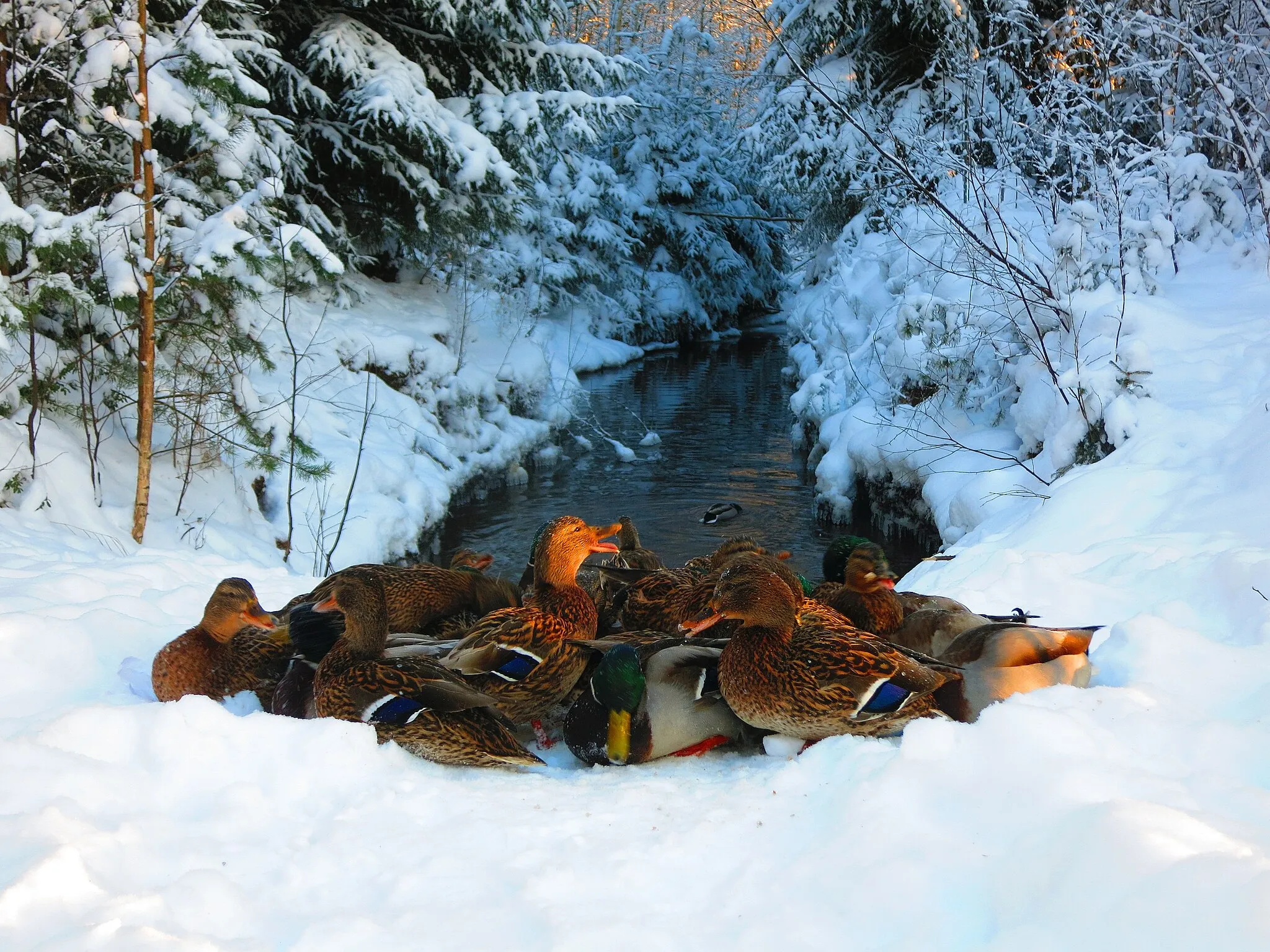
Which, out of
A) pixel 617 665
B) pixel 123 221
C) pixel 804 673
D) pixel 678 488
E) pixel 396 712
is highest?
pixel 123 221

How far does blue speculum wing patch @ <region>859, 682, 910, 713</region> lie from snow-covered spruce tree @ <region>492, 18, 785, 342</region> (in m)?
22.5

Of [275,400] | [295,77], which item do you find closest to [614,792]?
[275,400]

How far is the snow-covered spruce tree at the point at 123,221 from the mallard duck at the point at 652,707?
18.2 feet

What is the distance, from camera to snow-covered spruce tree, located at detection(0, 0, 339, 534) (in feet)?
24.6

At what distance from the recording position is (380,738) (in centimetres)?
351

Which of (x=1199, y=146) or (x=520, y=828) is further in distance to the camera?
(x=1199, y=146)

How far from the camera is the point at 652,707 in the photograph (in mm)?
3701

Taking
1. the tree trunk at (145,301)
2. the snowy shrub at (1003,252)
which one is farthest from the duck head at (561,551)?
the tree trunk at (145,301)

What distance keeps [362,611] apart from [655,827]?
58.8 inches

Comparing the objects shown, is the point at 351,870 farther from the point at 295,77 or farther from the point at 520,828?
the point at 295,77

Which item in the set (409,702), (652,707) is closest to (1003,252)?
(652,707)

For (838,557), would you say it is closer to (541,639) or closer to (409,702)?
(541,639)

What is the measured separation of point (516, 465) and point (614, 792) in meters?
12.4

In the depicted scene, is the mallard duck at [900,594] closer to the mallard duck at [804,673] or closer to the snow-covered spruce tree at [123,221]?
the mallard duck at [804,673]
